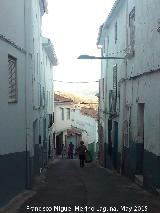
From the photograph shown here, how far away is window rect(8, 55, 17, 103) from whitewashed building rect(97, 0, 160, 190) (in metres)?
3.51

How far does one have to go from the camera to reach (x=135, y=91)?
50.8 feet

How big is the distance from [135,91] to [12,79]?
186 inches

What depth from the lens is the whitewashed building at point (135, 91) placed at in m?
12.3

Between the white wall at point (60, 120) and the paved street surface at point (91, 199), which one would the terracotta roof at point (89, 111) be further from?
the paved street surface at point (91, 199)

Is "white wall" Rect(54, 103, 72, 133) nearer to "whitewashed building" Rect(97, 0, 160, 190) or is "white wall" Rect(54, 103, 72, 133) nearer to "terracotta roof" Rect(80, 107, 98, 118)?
"terracotta roof" Rect(80, 107, 98, 118)

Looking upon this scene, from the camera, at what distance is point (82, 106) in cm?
5544

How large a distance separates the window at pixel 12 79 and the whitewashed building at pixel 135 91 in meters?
3.51

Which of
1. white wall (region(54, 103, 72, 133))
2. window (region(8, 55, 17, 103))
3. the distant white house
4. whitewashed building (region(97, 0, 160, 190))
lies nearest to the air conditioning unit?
whitewashed building (region(97, 0, 160, 190))

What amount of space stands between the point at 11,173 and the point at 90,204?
6.99 ft

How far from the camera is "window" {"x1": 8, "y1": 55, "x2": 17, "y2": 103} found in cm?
1187

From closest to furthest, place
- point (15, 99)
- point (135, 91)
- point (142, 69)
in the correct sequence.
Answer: point (15, 99)
point (142, 69)
point (135, 91)

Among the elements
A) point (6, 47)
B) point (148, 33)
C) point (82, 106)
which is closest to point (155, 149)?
point (148, 33)

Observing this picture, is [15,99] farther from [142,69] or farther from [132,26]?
[132,26]

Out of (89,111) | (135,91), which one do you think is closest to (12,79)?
(135,91)
